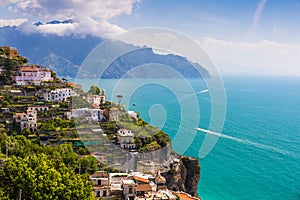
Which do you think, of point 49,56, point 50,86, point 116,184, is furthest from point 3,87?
point 49,56

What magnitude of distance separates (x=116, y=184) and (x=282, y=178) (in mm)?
11370

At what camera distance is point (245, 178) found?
1761cm

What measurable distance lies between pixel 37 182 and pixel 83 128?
7.40m

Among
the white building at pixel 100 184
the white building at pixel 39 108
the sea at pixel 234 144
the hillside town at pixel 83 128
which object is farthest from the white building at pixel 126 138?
the white building at pixel 39 108

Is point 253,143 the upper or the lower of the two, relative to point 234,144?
upper

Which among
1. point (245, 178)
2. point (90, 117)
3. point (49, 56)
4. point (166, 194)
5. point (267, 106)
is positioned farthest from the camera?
point (49, 56)

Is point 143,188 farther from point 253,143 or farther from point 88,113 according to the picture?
point 253,143

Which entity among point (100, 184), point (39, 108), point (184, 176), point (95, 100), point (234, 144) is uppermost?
point (95, 100)

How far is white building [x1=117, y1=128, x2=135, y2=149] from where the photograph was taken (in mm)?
13745

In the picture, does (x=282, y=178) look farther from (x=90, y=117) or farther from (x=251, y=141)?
(x=90, y=117)

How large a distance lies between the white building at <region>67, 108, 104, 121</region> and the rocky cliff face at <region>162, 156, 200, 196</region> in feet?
15.7

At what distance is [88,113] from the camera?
622 inches

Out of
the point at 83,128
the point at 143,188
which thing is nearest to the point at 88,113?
the point at 83,128

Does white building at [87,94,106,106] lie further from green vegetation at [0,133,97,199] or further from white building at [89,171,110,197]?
green vegetation at [0,133,97,199]
